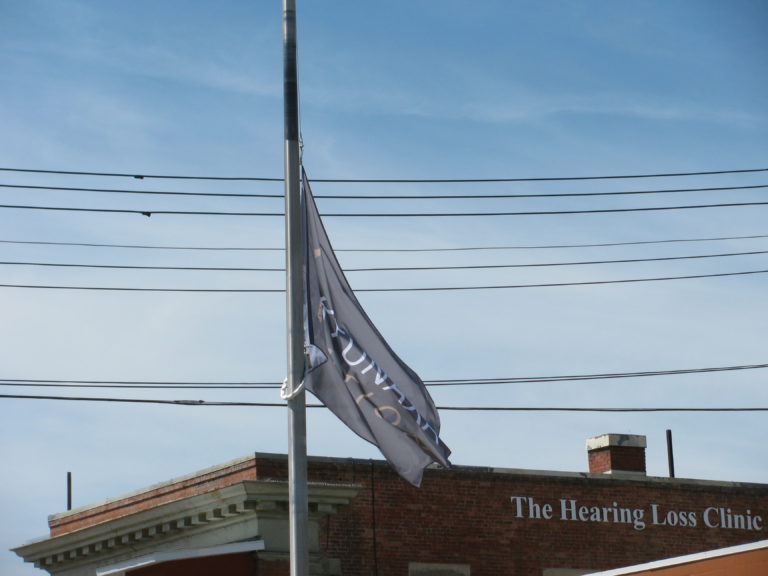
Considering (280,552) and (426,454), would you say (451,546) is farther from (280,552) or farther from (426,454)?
(426,454)

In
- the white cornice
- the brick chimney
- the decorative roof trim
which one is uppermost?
the brick chimney

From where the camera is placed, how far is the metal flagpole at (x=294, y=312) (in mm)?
12586

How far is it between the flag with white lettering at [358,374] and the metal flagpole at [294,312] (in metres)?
0.25

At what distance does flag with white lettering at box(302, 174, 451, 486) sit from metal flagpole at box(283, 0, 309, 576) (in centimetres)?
25

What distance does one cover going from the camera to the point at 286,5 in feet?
46.7

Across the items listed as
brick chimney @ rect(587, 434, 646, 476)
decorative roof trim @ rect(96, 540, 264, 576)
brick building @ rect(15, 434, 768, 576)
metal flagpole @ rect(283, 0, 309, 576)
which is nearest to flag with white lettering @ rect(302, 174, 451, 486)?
metal flagpole @ rect(283, 0, 309, 576)

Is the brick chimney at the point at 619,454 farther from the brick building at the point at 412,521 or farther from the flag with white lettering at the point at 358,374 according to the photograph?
the flag with white lettering at the point at 358,374

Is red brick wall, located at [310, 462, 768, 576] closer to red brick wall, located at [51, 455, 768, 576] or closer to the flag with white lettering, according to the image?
red brick wall, located at [51, 455, 768, 576]

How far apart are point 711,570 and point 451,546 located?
12.0 meters

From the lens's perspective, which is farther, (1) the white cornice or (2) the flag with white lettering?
(1) the white cornice

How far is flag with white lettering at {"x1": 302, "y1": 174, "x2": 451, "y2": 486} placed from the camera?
13328 millimetres

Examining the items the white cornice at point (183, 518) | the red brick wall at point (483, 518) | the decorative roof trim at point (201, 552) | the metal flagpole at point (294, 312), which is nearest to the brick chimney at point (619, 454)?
the red brick wall at point (483, 518)

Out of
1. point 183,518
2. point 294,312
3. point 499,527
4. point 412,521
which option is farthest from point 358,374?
point 499,527

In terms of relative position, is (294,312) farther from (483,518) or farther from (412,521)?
(483,518)
